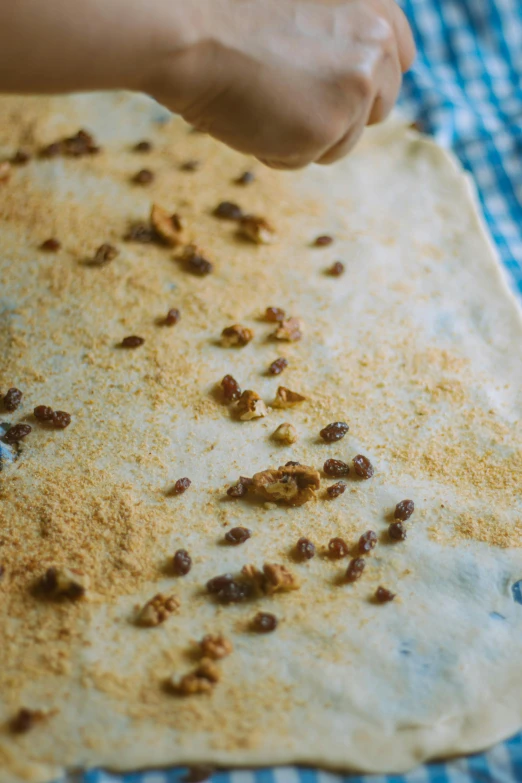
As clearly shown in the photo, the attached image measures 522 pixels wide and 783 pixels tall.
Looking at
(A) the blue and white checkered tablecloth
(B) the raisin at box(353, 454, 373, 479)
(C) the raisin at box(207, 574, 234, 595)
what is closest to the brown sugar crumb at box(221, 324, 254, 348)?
(B) the raisin at box(353, 454, 373, 479)

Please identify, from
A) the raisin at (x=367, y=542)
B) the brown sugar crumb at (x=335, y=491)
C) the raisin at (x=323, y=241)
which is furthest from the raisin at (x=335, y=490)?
the raisin at (x=323, y=241)

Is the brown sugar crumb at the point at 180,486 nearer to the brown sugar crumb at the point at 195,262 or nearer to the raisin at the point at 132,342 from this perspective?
the raisin at the point at 132,342

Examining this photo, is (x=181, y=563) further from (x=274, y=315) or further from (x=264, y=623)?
(x=274, y=315)

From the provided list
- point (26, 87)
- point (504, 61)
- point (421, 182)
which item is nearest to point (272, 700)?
point (26, 87)

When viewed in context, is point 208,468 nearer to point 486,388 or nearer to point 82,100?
point 486,388

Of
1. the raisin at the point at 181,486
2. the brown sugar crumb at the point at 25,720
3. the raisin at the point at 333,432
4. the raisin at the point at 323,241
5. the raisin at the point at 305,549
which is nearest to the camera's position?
the brown sugar crumb at the point at 25,720

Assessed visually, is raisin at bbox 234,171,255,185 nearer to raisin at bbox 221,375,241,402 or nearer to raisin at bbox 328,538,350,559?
raisin at bbox 221,375,241,402
